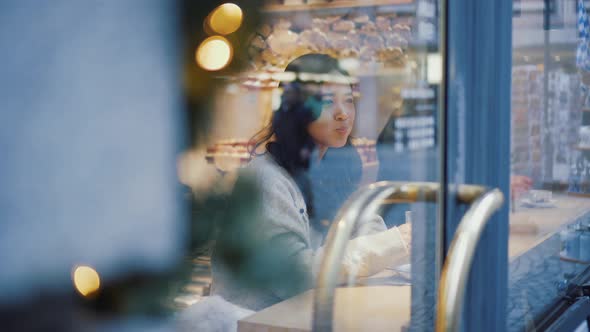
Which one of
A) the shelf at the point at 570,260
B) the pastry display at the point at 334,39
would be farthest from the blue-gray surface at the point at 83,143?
the shelf at the point at 570,260

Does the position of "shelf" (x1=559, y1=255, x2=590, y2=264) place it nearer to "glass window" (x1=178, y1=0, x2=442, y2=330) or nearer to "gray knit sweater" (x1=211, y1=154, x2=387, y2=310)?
"glass window" (x1=178, y1=0, x2=442, y2=330)

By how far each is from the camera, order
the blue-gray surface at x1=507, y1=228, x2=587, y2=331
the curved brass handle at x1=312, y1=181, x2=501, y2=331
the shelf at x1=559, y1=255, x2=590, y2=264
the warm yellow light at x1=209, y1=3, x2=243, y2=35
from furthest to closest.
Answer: the shelf at x1=559, y1=255, x2=590, y2=264
the blue-gray surface at x1=507, y1=228, x2=587, y2=331
the warm yellow light at x1=209, y1=3, x2=243, y2=35
the curved brass handle at x1=312, y1=181, x2=501, y2=331

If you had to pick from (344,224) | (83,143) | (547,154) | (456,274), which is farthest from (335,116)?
(547,154)

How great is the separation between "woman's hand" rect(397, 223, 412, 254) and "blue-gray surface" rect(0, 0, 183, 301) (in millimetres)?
693

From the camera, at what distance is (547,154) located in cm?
306

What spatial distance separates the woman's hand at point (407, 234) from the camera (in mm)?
1837

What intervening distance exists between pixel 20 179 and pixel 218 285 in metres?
0.66

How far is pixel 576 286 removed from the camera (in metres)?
3.29

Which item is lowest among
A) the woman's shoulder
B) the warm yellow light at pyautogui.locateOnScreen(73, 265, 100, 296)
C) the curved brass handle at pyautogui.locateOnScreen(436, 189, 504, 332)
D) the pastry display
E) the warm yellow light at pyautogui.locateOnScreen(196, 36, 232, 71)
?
the curved brass handle at pyautogui.locateOnScreen(436, 189, 504, 332)

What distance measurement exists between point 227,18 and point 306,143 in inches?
14.8

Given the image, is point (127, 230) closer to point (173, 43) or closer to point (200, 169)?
point (200, 169)

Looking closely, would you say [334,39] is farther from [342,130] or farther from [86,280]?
[86,280]

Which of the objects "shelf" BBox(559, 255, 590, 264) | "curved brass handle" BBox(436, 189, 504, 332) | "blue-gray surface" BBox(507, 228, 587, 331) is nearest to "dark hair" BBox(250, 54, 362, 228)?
"curved brass handle" BBox(436, 189, 504, 332)

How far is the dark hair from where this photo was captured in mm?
1727
